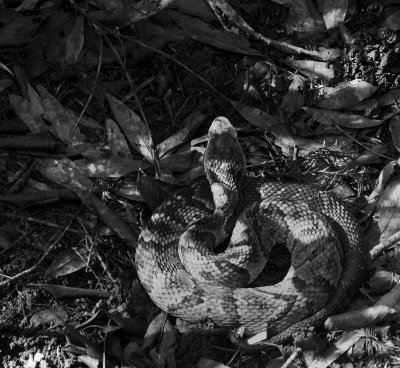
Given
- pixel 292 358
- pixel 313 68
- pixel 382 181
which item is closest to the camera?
pixel 292 358

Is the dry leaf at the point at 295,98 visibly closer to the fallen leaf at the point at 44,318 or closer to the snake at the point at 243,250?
the snake at the point at 243,250

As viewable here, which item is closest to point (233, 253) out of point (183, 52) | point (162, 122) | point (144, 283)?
point (144, 283)

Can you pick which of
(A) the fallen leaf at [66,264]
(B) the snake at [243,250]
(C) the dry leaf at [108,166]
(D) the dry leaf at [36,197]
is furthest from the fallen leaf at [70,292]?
(C) the dry leaf at [108,166]

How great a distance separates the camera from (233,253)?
6.09m

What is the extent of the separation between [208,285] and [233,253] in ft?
1.35

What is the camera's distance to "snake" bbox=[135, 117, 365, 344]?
564 cm

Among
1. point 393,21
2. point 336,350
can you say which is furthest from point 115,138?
point 393,21

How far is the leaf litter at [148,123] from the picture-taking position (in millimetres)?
5961

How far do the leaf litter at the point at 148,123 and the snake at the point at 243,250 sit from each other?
0.21 meters

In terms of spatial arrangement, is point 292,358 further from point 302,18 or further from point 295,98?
point 302,18

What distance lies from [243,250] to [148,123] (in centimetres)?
172

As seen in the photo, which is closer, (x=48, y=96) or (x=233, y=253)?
(x=233, y=253)

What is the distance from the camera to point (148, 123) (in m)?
6.78

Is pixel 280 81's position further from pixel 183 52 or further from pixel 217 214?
pixel 217 214
